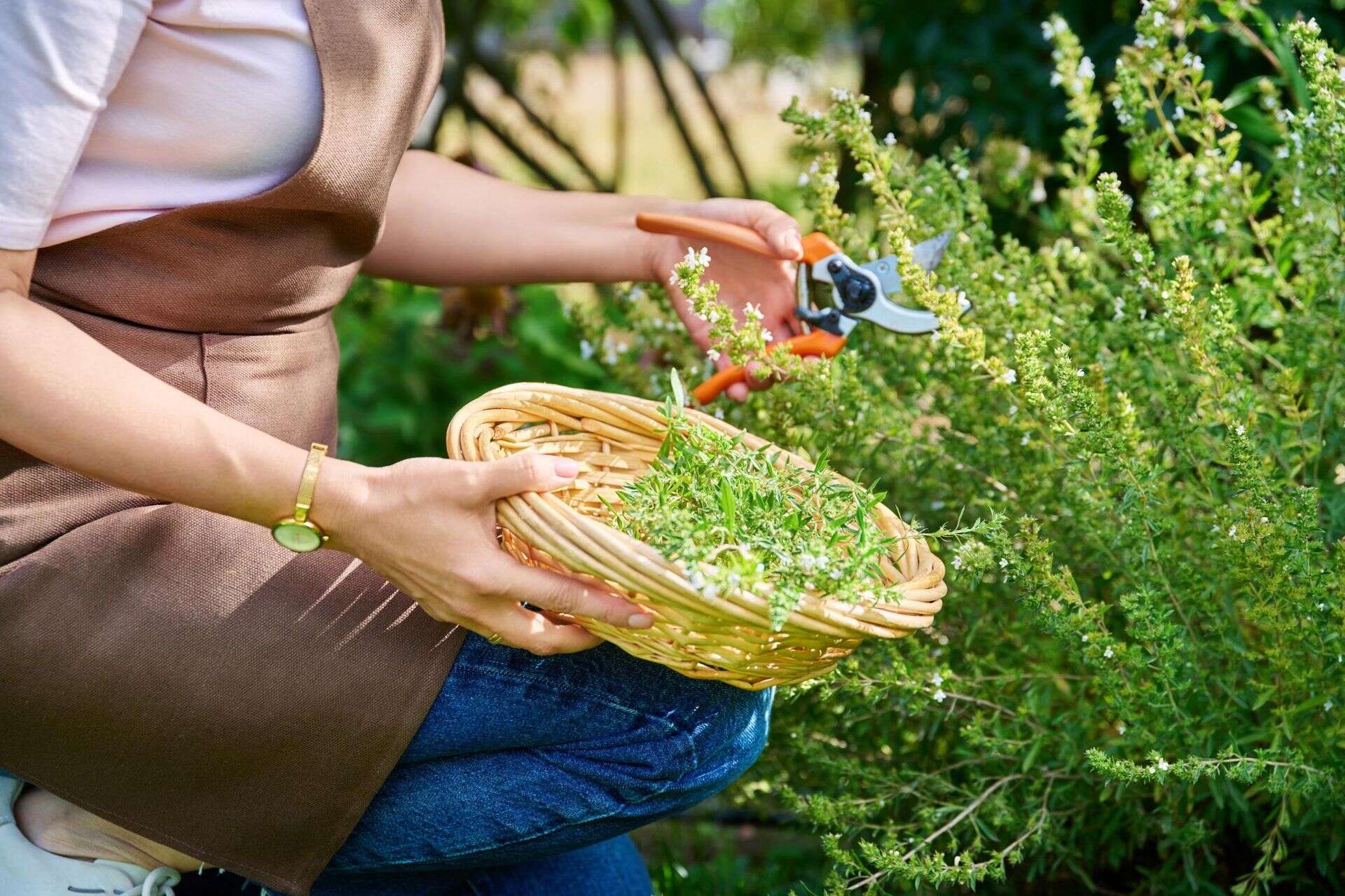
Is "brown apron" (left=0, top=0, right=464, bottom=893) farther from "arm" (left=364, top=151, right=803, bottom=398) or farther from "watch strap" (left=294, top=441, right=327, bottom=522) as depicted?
"arm" (left=364, top=151, right=803, bottom=398)

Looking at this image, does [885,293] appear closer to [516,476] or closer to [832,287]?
[832,287]

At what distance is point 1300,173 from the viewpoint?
169cm

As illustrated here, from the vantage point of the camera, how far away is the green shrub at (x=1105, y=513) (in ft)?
4.49

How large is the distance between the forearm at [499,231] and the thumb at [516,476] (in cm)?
61

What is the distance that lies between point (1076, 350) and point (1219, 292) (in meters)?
0.24

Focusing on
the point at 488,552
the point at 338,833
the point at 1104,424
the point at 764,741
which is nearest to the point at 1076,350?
the point at 1104,424

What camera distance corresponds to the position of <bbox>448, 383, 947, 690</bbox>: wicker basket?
1102 millimetres

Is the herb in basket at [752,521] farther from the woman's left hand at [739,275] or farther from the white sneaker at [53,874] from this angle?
the white sneaker at [53,874]

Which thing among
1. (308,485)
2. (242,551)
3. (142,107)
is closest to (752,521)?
(308,485)

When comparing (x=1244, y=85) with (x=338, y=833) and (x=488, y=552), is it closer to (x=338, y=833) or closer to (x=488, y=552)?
(x=488, y=552)

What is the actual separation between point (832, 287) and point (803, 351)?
0.28 ft

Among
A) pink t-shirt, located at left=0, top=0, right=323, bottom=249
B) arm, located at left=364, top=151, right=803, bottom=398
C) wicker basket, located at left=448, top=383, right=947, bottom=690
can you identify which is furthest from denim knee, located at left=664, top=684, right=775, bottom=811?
pink t-shirt, located at left=0, top=0, right=323, bottom=249

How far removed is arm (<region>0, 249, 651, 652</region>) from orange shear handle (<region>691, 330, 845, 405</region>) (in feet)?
1.46

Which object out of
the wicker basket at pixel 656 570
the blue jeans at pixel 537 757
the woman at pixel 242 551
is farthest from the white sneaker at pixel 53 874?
the wicker basket at pixel 656 570
